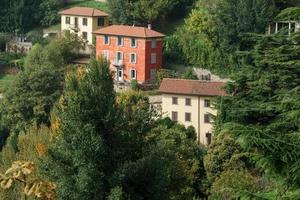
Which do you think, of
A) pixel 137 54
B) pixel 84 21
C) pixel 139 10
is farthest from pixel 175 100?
pixel 84 21

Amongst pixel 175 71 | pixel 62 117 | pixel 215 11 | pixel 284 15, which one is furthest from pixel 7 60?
pixel 284 15

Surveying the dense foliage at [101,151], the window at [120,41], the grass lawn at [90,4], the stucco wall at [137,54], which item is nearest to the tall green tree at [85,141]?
the dense foliage at [101,151]

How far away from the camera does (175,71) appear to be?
47656mm

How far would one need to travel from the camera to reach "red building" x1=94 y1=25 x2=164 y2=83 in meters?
47.3

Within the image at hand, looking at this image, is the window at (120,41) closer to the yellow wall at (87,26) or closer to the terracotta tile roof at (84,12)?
the yellow wall at (87,26)

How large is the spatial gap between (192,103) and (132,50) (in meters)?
11.0

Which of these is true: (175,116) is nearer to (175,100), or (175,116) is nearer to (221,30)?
(175,100)

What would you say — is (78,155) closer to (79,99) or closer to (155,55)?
(79,99)

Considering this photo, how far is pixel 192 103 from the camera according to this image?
1492 inches

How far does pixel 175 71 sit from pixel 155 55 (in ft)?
5.57

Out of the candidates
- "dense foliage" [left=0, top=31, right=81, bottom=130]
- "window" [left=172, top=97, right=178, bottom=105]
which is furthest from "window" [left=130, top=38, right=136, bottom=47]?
"window" [left=172, top=97, right=178, bottom=105]

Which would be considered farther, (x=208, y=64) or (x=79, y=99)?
(x=208, y=64)

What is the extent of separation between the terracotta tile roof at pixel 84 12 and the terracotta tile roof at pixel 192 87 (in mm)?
15540

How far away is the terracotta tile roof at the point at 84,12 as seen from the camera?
5307 centimetres
